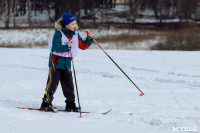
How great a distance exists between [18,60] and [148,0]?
38474 millimetres

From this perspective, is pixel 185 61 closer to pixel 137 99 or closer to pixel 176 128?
pixel 137 99

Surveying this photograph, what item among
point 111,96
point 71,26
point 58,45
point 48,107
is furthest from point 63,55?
point 111,96

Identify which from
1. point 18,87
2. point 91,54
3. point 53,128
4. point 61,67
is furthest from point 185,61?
point 53,128

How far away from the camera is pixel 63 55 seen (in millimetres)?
4410

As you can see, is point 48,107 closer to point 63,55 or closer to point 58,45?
point 63,55

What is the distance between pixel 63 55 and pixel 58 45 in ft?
0.64

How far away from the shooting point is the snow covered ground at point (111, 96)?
3.68 metres

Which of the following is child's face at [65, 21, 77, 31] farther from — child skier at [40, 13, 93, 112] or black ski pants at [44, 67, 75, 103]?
black ski pants at [44, 67, 75, 103]

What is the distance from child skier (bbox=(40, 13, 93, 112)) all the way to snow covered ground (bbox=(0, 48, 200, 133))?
310 millimetres

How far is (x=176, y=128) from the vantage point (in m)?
3.60

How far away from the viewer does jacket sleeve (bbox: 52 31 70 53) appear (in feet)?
14.0

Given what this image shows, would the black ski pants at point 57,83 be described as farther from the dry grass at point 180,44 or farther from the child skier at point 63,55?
the dry grass at point 180,44

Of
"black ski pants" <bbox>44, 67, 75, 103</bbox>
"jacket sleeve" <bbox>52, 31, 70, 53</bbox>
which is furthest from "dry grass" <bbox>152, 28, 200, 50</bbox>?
"jacket sleeve" <bbox>52, 31, 70, 53</bbox>

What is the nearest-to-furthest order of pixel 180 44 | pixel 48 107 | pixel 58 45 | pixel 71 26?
pixel 58 45 < pixel 71 26 < pixel 48 107 < pixel 180 44
